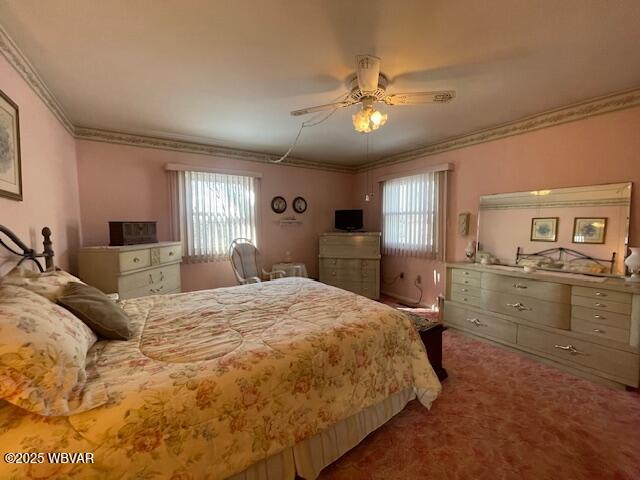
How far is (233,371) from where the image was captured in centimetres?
117

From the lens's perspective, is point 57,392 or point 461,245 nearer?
point 57,392

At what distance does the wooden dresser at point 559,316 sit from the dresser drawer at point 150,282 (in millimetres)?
3489

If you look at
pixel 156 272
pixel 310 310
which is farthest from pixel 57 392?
pixel 156 272

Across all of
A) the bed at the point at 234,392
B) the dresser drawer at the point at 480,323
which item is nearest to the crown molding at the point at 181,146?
the bed at the point at 234,392

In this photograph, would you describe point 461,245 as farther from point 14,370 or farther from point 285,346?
point 14,370

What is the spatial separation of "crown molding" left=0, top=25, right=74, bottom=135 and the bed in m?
1.76

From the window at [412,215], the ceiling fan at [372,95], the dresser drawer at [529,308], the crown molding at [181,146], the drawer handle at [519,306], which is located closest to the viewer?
the ceiling fan at [372,95]

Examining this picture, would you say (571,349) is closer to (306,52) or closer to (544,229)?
(544,229)

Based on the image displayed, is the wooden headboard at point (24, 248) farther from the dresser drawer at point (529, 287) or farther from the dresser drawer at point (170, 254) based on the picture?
the dresser drawer at point (529, 287)

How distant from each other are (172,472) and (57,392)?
1.56 feet

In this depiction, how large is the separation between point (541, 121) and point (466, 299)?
211 cm

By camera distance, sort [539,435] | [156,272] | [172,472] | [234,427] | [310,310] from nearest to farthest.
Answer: [172,472], [234,427], [539,435], [310,310], [156,272]

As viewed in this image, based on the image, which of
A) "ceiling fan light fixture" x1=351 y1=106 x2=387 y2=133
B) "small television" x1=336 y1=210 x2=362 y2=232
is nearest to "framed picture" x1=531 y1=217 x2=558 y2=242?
"ceiling fan light fixture" x1=351 y1=106 x2=387 y2=133

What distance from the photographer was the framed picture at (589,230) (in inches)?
101
